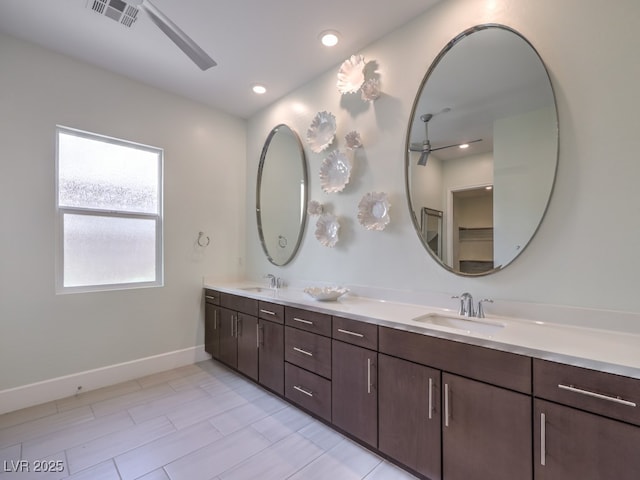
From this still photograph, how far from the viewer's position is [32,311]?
2443 mm

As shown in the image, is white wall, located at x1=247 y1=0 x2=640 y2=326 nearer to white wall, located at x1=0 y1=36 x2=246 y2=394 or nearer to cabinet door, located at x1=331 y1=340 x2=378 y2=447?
cabinet door, located at x1=331 y1=340 x2=378 y2=447

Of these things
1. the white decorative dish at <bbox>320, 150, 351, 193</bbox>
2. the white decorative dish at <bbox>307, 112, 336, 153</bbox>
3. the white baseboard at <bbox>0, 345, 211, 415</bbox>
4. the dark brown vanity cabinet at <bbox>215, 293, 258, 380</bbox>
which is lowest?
the white baseboard at <bbox>0, 345, 211, 415</bbox>

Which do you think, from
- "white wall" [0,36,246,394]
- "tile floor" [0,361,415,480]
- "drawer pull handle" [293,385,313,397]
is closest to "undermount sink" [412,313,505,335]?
"tile floor" [0,361,415,480]

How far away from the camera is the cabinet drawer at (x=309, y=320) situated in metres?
2.11

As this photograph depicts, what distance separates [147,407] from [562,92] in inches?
140

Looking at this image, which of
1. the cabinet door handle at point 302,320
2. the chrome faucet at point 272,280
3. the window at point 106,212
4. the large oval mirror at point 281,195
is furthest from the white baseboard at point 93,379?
the cabinet door handle at point 302,320

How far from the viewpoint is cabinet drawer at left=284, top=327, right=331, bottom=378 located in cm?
211


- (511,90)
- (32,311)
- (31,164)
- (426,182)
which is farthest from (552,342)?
(31,164)

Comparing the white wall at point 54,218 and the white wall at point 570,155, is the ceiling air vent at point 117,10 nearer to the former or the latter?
the white wall at point 54,218

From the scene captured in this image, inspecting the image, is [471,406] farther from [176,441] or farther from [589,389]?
[176,441]

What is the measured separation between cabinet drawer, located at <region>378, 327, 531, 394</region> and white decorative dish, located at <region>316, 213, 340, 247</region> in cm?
112

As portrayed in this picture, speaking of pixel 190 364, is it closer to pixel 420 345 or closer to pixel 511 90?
pixel 420 345

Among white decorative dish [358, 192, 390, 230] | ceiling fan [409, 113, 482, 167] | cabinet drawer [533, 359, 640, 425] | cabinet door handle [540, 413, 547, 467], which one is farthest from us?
white decorative dish [358, 192, 390, 230]

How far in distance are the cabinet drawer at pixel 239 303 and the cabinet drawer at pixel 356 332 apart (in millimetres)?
980
